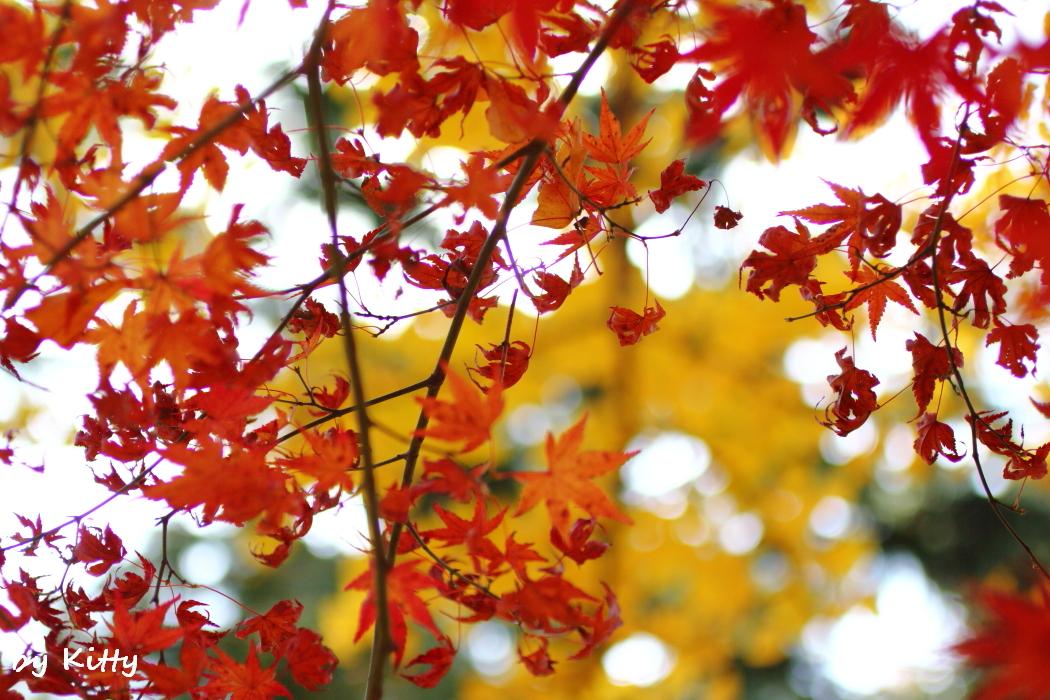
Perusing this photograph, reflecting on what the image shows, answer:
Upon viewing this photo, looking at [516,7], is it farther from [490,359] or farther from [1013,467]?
[1013,467]

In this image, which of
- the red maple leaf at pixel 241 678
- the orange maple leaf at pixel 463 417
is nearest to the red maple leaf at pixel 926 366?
the orange maple leaf at pixel 463 417

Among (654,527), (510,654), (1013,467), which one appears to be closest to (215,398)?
(1013,467)

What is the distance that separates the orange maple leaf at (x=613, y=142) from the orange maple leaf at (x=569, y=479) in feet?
0.87

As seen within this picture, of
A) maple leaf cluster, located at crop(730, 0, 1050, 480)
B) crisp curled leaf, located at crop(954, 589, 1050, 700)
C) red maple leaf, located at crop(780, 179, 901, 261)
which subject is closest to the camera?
crisp curled leaf, located at crop(954, 589, 1050, 700)

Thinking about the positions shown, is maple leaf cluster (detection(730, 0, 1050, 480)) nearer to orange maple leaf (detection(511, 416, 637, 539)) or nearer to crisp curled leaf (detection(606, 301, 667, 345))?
crisp curled leaf (detection(606, 301, 667, 345))

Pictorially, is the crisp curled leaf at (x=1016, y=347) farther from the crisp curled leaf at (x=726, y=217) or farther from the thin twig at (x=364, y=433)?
the thin twig at (x=364, y=433)

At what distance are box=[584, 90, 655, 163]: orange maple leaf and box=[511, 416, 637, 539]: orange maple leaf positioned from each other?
0.26m

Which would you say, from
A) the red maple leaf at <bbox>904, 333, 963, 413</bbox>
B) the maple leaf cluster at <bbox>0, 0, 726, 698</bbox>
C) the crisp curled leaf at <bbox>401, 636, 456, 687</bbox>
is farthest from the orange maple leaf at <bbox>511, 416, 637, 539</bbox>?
the red maple leaf at <bbox>904, 333, 963, 413</bbox>

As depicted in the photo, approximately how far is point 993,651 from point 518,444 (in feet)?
9.22

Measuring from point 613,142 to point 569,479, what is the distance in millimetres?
296

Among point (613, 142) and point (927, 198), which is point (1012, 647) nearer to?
point (927, 198)

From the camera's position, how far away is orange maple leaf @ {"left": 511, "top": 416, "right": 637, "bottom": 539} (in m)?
0.54

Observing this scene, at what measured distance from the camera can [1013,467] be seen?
0.73m

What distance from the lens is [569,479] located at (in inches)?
21.7
